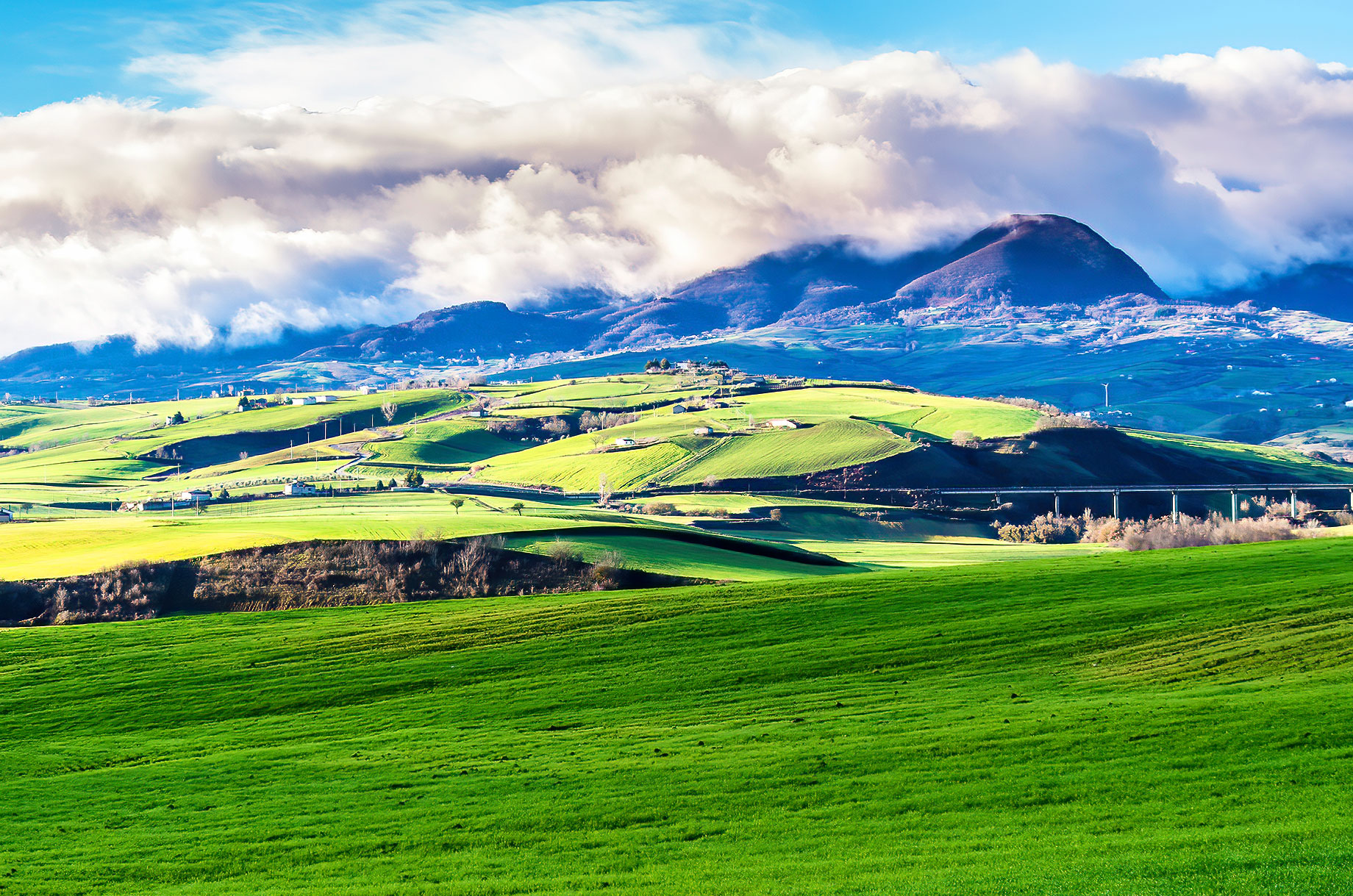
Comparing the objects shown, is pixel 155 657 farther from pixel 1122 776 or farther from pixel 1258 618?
pixel 1258 618

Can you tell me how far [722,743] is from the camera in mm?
35000

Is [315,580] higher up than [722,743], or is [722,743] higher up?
[315,580]

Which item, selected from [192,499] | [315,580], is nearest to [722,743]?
[315,580]

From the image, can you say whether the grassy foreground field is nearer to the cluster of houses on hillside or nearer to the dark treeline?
the dark treeline

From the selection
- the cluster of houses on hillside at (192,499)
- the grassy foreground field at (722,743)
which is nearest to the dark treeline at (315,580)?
the grassy foreground field at (722,743)

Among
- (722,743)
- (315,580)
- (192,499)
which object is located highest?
(192,499)

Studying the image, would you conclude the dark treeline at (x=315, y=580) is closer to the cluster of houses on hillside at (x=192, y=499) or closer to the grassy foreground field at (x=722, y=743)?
the grassy foreground field at (x=722, y=743)

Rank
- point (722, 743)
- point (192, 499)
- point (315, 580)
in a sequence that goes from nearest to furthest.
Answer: point (722, 743)
point (315, 580)
point (192, 499)

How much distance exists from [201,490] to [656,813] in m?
167

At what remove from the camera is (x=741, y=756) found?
32.9 m

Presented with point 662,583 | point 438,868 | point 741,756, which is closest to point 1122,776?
point 741,756

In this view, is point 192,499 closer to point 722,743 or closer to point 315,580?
point 315,580

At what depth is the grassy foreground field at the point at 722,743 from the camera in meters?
24.7

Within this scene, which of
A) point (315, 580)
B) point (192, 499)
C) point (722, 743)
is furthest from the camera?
point (192, 499)
